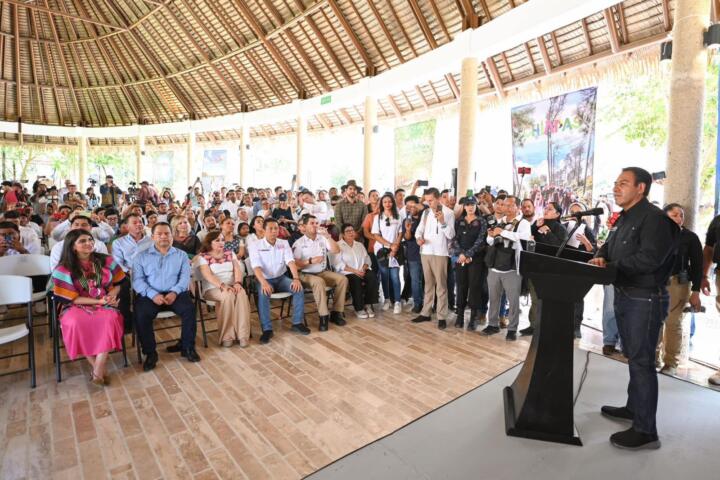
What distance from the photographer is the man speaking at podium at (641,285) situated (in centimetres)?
235

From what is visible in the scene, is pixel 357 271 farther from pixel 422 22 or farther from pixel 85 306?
pixel 422 22

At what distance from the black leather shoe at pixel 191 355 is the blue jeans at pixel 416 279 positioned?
9.11ft

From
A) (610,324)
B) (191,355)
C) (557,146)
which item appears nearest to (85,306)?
(191,355)

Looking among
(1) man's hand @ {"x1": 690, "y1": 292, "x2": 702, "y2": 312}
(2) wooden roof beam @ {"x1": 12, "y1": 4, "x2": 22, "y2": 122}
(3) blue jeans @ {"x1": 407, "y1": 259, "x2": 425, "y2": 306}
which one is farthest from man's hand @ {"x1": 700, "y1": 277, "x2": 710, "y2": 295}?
(2) wooden roof beam @ {"x1": 12, "y1": 4, "x2": 22, "y2": 122}

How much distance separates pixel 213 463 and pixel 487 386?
6.61 ft

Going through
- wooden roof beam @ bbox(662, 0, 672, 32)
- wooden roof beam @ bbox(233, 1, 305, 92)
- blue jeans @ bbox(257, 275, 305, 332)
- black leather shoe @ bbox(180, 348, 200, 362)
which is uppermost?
wooden roof beam @ bbox(233, 1, 305, 92)

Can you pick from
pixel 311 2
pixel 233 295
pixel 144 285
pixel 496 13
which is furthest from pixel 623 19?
pixel 144 285

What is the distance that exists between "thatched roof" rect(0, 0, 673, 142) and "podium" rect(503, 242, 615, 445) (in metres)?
6.97

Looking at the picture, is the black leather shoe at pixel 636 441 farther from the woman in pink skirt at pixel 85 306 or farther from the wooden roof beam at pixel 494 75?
the wooden roof beam at pixel 494 75

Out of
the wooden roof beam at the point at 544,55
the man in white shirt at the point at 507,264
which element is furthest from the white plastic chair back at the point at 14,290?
the wooden roof beam at the point at 544,55

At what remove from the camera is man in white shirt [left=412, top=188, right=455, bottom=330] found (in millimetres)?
4973

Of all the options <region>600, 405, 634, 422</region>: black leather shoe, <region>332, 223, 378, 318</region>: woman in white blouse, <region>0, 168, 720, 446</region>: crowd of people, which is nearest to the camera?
<region>600, 405, 634, 422</region>: black leather shoe

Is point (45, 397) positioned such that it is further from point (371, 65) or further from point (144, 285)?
point (371, 65)

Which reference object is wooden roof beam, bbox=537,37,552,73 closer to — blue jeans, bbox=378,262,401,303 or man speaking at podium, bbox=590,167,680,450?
blue jeans, bbox=378,262,401,303
